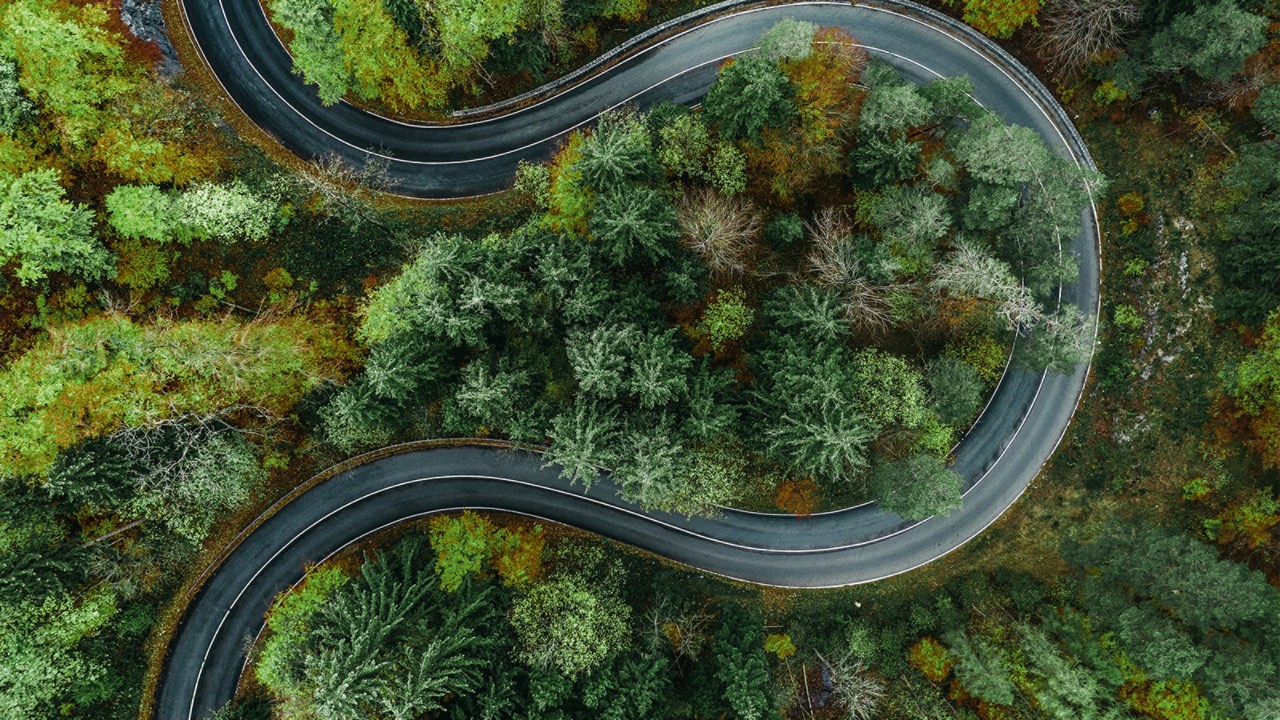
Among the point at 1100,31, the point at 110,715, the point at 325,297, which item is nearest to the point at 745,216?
the point at 1100,31

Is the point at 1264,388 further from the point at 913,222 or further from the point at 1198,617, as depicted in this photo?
the point at 913,222

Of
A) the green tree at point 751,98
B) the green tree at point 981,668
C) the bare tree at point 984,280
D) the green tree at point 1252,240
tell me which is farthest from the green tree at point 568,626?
the green tree at point 1252,240

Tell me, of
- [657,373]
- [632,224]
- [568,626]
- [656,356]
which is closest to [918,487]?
[657,373]

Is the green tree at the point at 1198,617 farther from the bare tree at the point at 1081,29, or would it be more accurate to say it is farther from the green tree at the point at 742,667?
the bare tree at the point at 1081,29

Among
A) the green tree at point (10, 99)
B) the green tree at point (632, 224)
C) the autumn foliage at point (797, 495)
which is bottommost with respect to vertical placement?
the autumn foliage at point (797, 495)

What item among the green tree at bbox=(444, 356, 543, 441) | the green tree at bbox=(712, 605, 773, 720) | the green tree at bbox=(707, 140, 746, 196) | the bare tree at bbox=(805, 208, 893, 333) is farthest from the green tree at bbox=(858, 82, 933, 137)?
the green tree at bbox=(712, 605, 773, 720)

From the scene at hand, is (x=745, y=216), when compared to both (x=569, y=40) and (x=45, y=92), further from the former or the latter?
(x=45, y=92)
